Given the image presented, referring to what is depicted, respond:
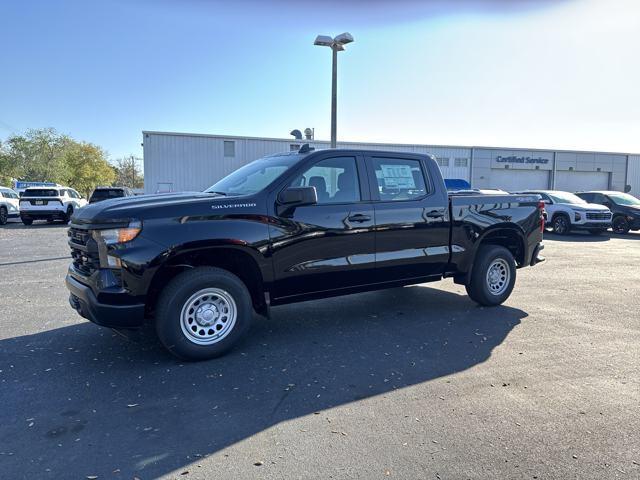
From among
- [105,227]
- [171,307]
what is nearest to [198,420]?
[171,307]

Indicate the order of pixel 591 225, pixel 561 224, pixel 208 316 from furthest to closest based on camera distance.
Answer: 1. pixel 561 224
2. pixel 591 225
3. pixel 208 316

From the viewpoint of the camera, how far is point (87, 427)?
3105 millimetres

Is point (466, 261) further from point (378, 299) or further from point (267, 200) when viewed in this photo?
point (267, 200)

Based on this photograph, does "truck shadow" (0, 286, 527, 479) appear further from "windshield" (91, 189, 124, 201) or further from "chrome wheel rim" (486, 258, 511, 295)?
"windshield" (91, 189, 124, 201)

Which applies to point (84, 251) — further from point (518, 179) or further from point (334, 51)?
point (518, 179)

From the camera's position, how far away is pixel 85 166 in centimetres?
6981

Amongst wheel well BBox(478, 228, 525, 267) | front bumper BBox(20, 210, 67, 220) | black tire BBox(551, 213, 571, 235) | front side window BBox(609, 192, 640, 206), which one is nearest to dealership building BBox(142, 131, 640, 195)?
front bumper BBox(20, 210, 67, 220)

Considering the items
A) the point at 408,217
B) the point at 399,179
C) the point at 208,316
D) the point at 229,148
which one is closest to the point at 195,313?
the point at 208,316

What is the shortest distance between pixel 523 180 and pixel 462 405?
121 feet

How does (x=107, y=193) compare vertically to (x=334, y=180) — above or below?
below

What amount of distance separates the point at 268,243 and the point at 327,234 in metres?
0.68

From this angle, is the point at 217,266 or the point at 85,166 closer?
the point at 217,266

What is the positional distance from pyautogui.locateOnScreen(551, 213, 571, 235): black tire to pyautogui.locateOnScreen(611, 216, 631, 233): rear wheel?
8.56 feet

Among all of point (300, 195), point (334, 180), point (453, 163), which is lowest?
point (300, 195)
